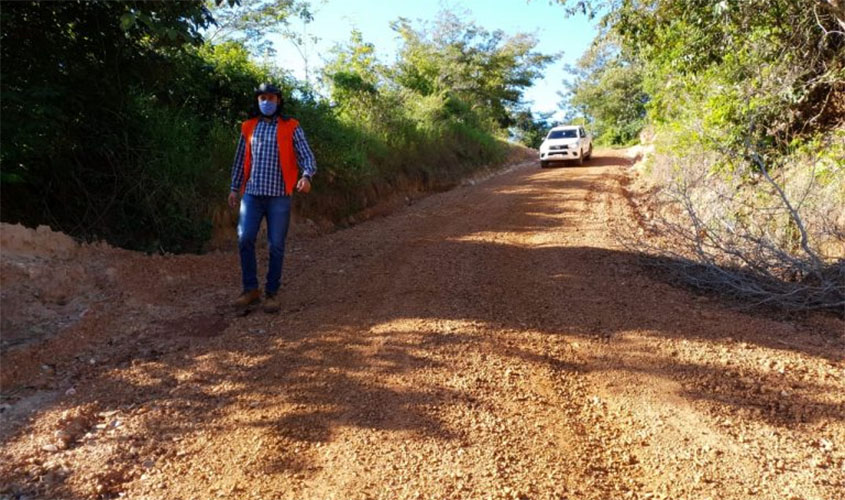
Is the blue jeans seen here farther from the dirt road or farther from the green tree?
the green tree

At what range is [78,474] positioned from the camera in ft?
8.14

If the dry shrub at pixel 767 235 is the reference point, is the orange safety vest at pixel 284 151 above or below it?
above

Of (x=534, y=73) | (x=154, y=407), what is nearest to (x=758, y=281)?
(x=154, y=407)

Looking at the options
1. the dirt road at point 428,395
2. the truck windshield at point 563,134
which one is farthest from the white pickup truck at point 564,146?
the dirt road at point 428,395

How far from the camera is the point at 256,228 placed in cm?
470

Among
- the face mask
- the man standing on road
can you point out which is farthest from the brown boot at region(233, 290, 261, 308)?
the face mask

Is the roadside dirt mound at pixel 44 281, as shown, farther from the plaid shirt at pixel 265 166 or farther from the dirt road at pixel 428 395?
the plaid shirt at pixel 265 166

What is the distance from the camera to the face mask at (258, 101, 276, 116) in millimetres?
4570

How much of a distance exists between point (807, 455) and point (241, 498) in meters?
2.46

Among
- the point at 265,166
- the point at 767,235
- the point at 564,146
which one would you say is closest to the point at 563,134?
the point at 564,146

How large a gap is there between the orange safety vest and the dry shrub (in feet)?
12.0

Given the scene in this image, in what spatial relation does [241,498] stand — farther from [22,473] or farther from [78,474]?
[22,473]

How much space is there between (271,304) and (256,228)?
0.64 meters

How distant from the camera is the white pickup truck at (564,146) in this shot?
19.8 meters
